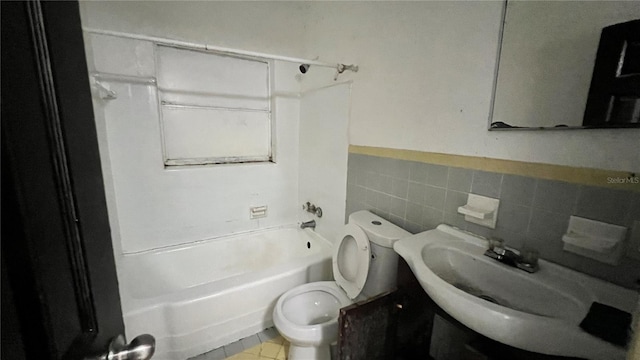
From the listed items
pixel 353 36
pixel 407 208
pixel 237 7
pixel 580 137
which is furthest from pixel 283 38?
pixel 580 137

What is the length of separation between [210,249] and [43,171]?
2.00 meters

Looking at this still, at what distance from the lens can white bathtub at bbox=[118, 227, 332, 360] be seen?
4.52 feet

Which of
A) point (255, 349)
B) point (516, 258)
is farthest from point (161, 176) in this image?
point (516, 258)

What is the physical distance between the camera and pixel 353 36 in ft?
5.29

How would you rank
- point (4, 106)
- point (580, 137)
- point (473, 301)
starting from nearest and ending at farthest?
point (4, 106)
point (473, 301)
point (580, 137)

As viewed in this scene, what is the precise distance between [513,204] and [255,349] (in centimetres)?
165

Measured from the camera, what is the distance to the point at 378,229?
1.27 m

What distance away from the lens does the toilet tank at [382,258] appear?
3.94 feet

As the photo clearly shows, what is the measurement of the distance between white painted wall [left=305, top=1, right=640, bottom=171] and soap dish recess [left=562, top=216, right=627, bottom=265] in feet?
0.59

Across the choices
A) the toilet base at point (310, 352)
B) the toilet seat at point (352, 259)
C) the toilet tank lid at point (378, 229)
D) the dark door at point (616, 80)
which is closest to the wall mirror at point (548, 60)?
the dark door at point (616, 80)

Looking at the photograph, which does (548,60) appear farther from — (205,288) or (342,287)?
(205,288)

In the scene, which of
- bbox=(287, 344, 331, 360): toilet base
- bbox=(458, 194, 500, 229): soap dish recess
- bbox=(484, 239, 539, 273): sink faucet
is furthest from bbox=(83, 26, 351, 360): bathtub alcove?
bbox=(484, 239, 539, 273): sink faucet

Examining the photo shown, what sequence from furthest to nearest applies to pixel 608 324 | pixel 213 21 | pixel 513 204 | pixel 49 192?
pixel 213 21 → pixel 513 204 → pixel 608 324 → pixel 49 192

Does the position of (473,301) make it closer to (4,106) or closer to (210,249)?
(4,106)
